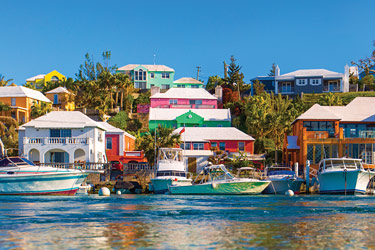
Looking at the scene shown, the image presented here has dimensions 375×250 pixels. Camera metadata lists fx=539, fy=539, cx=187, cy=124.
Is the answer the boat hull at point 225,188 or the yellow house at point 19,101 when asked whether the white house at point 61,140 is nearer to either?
the boat hull at point 225,188

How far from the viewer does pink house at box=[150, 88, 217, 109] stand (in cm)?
8978

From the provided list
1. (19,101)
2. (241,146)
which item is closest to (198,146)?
(241,146)

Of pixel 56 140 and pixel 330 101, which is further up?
pixel 330 101

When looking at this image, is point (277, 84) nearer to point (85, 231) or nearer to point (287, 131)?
point (287, 131)

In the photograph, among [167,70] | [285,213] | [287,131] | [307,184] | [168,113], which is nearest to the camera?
[285,213]

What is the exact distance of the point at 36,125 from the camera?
59500 mm

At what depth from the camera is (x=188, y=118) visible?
260ft

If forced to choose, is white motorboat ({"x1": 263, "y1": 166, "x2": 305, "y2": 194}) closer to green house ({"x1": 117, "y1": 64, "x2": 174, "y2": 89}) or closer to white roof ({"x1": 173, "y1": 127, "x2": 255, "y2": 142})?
white roof ({"x1": 173, "y1": 127, "x2": 255, "y2": 142})

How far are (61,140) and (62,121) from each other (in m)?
2.96

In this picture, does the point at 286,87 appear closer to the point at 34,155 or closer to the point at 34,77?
the point at 34,155

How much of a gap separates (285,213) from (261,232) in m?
7.74

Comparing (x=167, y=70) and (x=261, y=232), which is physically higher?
(x=167, y=70)

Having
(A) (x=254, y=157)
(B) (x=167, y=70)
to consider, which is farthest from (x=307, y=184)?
(B) (x=167, y=70)

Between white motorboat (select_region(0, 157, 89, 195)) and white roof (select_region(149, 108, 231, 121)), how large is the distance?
3533 centimetres
